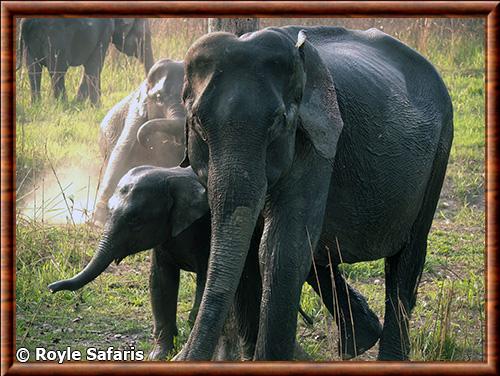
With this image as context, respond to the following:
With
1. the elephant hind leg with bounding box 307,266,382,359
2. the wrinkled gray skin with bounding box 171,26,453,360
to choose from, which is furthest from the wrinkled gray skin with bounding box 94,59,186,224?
the wrinkled gray skin with bounding box 171,26,453,360

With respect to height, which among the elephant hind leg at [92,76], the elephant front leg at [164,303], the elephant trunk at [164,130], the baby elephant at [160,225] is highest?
the elephant hind leg at [92,76]

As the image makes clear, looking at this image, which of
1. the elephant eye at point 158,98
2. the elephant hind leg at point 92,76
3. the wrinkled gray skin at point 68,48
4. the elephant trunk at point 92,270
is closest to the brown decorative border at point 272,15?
the elephant trunk at point 92,270

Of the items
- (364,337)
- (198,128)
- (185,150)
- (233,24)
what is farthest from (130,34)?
(198,128)

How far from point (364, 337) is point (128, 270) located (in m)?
2.02

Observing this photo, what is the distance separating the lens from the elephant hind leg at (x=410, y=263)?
6766 millimetres

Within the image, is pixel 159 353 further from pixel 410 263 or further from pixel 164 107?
pixel 164 107

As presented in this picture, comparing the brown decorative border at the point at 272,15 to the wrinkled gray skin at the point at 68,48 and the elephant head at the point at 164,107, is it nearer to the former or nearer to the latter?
the elephant head at the point at 164,107

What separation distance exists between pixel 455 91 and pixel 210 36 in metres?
7.46

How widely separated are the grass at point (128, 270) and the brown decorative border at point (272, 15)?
0.84 meters

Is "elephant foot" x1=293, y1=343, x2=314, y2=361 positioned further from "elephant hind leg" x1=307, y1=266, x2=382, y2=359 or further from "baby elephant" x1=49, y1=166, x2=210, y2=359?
"baby elephant" x1=49, y1=166, x2=210, y2=359

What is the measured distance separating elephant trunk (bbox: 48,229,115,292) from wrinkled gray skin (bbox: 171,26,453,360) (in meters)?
0.99

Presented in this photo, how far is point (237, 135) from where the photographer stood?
16.8 feet
